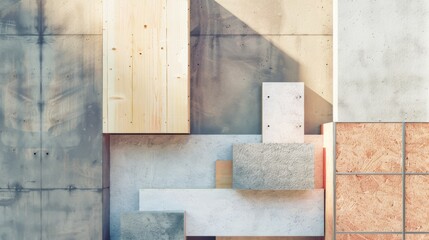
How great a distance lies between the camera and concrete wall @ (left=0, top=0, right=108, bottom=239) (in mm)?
4348

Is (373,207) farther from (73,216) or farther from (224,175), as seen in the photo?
(73,216)

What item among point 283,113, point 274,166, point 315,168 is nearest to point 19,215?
point 274,166

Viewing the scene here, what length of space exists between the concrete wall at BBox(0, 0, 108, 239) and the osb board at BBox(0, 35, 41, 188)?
0.01 meters

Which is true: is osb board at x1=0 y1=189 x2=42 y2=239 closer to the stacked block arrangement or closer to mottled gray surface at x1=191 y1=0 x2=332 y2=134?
mottled gray surface at x1=191 y1=0 x2=332 y2=134

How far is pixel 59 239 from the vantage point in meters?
4.34

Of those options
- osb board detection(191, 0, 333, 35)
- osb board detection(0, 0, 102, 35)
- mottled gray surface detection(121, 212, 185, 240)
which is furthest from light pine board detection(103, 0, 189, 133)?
mottled gray surface detection(121, 212, 185, 240)

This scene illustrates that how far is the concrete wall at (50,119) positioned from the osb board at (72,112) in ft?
0.03

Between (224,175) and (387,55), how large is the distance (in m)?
2.05

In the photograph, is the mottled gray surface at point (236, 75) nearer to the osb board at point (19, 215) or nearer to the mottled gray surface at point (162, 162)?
the mottled gray surface at point (162, 162)

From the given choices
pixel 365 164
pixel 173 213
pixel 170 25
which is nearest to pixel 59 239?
pixel 173 213

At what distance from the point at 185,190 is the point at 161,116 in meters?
0.81

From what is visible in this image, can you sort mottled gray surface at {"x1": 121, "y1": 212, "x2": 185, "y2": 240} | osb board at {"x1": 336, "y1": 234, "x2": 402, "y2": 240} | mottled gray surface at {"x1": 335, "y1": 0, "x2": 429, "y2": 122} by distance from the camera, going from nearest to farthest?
1. osb board at {"x1": 336, "y1": 234, "x2": 402, "y2": 240}
2. mottled gray surface at {"x1": 121, "y1": 212, "x2": 185, "y2": 240}
3. mottled gray surface at {"x1": 335, "y1": 0, "x2": 429, "y2": 122}

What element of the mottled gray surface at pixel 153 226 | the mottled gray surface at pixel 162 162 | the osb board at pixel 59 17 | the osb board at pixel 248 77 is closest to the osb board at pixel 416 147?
the osb board at pixel 248 77

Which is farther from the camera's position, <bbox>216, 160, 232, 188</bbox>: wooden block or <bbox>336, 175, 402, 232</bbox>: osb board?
<bbox>216, 160, 232, 188</bbox>: wooden block
